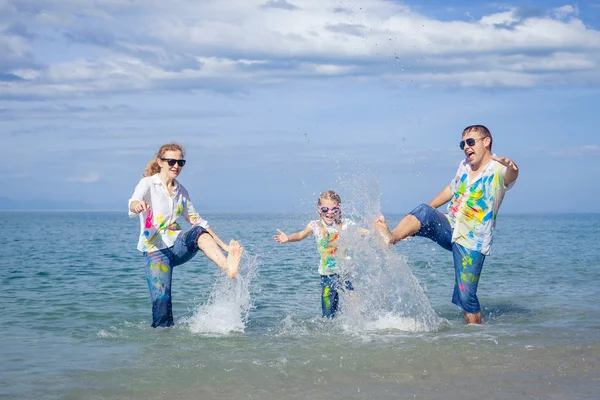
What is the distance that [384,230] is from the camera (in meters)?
7.30

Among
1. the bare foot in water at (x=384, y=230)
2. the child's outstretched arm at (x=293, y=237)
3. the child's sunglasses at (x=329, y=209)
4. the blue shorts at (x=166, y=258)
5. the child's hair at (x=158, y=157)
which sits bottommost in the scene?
the blue shorts at (x=166, y=258)

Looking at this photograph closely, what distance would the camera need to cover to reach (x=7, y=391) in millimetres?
5617

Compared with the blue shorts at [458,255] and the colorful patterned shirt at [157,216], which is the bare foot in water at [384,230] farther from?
the colorful patterned shirt at [157,216]

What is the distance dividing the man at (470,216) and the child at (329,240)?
1137mm

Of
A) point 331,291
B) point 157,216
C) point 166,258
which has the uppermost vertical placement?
point 157,216

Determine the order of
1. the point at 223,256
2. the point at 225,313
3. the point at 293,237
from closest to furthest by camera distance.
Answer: the point at 223,256 < the point at 225,313 < the point at 293,237

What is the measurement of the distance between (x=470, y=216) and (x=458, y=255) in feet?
1.49

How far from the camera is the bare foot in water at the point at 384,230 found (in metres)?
7.31

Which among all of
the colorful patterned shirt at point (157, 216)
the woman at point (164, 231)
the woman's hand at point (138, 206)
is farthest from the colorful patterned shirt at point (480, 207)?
the woman's hand at point (138, 206)

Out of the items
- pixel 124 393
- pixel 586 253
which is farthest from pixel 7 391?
pixel 586 253

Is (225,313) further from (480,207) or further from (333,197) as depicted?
(480,207)

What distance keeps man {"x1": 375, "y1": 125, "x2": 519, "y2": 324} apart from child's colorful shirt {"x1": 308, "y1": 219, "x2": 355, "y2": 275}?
3.66ft

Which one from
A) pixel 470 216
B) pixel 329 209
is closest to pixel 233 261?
pixel 329 209

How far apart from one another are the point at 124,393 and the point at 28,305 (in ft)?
18.1
